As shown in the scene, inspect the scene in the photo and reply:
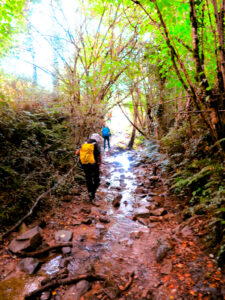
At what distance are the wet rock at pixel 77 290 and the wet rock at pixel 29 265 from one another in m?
0.76

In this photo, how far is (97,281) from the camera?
9.28 feet

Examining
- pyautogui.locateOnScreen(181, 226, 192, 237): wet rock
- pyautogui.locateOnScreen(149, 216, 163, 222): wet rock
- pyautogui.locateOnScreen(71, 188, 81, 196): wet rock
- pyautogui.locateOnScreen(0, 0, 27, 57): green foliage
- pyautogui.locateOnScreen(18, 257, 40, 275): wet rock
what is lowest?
pyautogui.locateOnScreen(149, 216, 163, 222): wet rock

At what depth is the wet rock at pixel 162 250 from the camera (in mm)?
3235

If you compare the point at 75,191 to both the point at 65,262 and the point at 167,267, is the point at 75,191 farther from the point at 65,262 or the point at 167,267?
the point at 167,267

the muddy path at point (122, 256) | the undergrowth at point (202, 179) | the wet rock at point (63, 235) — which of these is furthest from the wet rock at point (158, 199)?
the wet rock at point (63, 235)

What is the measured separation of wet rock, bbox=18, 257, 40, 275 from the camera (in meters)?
3.00

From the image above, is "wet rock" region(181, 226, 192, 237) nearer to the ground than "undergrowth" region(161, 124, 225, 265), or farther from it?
nearer to the ground

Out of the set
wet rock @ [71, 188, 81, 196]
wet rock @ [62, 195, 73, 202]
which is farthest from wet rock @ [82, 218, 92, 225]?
wet rock @ [71, 188, 81, 196]

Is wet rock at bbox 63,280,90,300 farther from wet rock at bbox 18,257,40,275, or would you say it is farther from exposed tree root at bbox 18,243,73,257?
exposed tree root at bbox 18,243,73,257

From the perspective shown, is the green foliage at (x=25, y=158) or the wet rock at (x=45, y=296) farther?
the green foliage at (x=25, y=158)

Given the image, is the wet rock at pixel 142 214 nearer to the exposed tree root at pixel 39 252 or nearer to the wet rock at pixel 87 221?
the wet rock at pixel 87 221

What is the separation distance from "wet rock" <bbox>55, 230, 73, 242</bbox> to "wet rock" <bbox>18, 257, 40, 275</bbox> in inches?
28.4

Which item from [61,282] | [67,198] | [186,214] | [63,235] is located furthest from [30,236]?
[186,214]

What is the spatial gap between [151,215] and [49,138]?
14.8 feet
